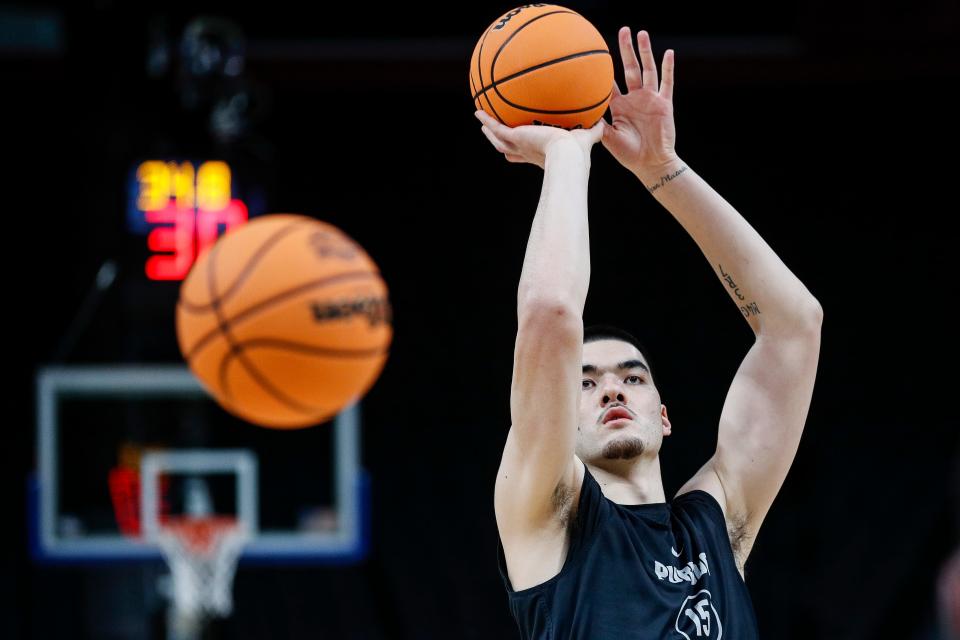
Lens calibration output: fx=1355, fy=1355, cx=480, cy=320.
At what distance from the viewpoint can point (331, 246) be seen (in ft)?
15.6

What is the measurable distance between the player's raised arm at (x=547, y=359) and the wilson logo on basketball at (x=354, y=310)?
87.0 inches

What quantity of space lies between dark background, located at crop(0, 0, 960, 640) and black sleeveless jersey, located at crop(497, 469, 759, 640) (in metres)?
7.31

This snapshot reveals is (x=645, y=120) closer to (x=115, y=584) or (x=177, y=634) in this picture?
(x=177, y=634)

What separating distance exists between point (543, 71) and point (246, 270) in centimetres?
211

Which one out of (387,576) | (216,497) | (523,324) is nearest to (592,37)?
(523,324)

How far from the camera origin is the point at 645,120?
2.84 meters

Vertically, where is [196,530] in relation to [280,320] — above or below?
below

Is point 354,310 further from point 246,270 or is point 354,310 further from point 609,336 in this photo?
point 609,336

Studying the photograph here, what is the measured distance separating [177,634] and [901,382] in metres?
5.53

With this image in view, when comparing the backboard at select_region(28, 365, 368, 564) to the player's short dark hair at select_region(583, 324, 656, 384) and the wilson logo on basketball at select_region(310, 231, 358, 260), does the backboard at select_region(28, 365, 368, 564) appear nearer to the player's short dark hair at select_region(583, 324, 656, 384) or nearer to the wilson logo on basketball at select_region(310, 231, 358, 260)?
the wilson logo on basketball at select_region(310, 231, 358, 260)

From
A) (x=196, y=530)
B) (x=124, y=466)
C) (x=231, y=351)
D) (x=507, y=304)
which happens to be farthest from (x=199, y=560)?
(x=231, y=351)

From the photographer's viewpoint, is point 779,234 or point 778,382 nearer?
point 778,382

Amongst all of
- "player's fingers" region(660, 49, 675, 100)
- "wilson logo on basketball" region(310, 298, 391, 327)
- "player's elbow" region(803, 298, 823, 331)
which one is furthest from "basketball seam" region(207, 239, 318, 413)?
"player's elbow" region(803, 298, 823, 331)

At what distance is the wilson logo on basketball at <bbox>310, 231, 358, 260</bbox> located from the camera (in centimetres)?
470
